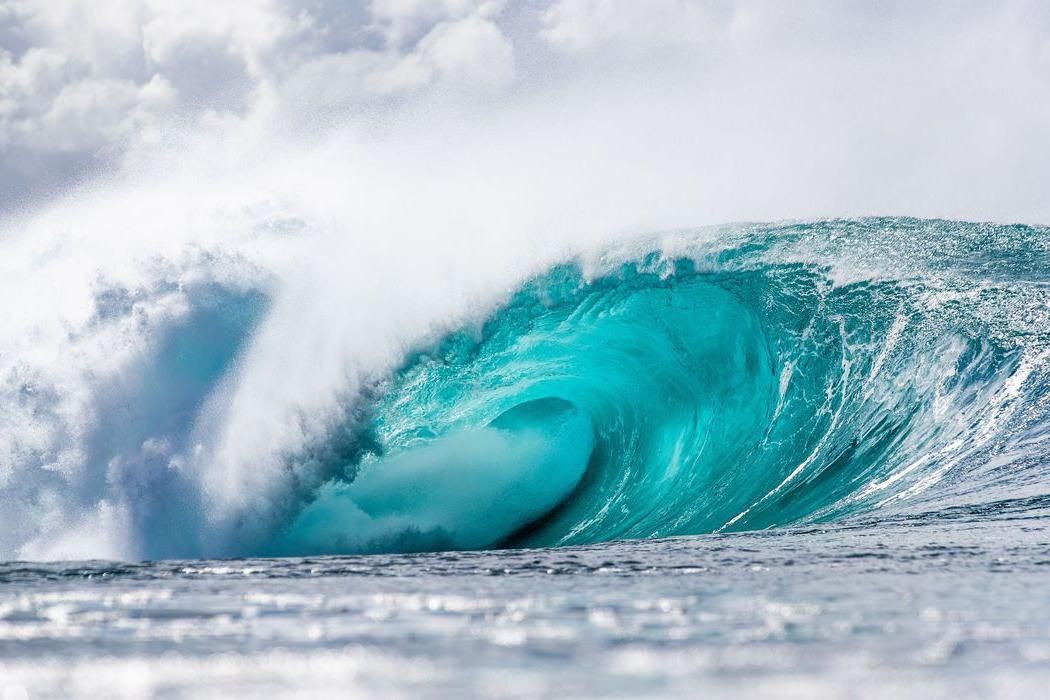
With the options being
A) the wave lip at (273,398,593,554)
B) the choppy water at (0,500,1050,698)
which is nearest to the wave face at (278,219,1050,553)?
the wave lip at (273,398,593,554)

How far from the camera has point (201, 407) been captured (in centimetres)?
1002

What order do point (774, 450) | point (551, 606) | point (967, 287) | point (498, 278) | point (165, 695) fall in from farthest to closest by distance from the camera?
point (498, 278) → point (967, 287) → point (774, 450) → point (551, 606) → point (165, 695)

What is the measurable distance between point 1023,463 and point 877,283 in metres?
4.64

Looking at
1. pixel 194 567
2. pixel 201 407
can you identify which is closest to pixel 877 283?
pixel 201 407

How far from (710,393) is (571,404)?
1.84 meters

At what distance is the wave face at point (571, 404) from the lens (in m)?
8.51

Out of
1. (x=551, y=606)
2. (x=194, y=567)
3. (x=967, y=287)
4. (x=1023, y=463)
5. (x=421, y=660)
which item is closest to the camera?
(x=421, y=660)

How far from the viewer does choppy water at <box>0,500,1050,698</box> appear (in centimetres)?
150

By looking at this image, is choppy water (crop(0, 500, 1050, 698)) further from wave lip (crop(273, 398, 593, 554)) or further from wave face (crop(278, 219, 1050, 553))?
wave lip (crop(273, 398, 593, 554))

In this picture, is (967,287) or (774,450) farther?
(967,287)

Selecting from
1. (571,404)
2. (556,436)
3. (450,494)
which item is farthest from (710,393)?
(450,494)

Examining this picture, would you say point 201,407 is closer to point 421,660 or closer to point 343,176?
point 421,660

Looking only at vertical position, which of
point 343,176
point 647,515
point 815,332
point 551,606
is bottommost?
point 647,515

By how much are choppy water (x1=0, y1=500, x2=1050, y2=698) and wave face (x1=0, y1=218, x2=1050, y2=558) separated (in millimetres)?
5133
